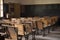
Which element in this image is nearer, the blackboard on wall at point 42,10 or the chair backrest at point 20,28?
the chair backrest at point 20,28

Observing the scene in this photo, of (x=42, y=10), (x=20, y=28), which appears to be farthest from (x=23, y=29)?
(x=42, y=10)

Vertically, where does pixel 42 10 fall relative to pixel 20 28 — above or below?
below

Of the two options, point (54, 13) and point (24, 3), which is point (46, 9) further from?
point (24, 3)

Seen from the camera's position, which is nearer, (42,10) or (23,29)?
(23,29)

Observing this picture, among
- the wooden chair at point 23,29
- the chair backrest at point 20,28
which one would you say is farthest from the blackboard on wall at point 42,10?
the chair backrest at point 20,28

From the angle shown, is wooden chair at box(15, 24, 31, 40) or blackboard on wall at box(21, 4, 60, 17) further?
blackboard on wall at box(21, 4, 60, 17)

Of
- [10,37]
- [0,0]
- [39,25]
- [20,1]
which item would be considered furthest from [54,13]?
[10,37]

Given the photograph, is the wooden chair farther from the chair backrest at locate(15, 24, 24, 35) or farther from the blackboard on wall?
the blackboard on wall

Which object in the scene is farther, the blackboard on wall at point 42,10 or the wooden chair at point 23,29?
the blackboard on wall at point 42,10

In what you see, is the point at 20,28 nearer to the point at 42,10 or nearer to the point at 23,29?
Result: the point at 23,29

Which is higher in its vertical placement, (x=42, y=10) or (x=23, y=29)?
(x=23, y=29)

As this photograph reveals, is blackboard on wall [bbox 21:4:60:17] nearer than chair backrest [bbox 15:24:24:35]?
No

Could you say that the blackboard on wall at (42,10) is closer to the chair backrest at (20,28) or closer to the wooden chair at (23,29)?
the wooden chair at (23,29)

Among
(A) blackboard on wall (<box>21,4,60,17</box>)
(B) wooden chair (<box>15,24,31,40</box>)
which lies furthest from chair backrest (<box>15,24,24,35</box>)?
(A) blackboard on wall (<box>21,4,60,17</box>)
